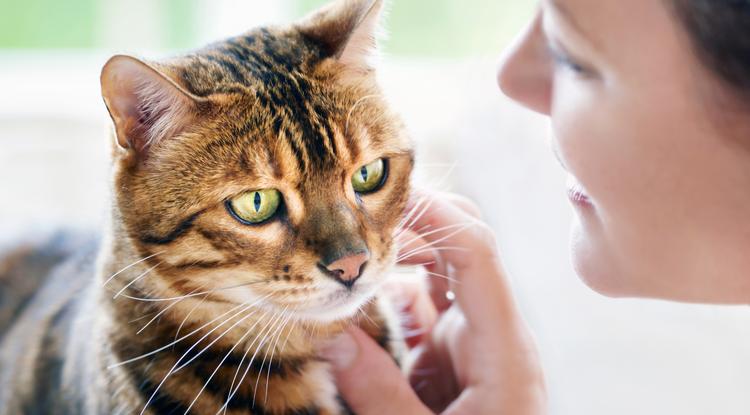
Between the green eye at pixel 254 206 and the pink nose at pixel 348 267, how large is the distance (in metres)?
0.10

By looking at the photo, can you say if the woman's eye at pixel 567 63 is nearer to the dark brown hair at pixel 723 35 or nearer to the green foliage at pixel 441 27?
the dark brown hair at pixel 723 35

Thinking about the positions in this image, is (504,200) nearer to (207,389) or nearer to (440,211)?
(440,211)

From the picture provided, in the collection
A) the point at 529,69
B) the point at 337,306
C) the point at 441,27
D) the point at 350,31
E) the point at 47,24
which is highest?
the point at 47,24

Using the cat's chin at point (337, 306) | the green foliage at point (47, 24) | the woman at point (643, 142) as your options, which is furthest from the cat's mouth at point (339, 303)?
the green foliage at point (47, 24)

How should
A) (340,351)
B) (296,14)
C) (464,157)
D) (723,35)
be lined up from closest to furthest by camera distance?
(723,35)
(340,351)
(464,157)
(296,14)

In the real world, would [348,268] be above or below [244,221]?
below

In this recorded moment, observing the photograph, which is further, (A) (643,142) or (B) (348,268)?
(B) (348,268)

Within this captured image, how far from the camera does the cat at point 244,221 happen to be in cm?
81

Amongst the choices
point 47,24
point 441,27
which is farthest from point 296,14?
point 47,24

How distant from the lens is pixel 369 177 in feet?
2.95

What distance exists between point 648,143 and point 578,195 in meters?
0.17

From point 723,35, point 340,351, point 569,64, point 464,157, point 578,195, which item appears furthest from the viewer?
point 464,157

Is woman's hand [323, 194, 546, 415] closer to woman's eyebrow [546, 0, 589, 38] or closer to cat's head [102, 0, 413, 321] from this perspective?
cat's head [102, 0, 413, 321]

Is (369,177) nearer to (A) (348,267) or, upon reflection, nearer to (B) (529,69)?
A: (A) (348,267)
